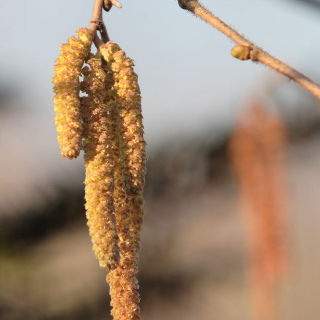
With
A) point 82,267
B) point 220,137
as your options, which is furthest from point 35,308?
point 220,137

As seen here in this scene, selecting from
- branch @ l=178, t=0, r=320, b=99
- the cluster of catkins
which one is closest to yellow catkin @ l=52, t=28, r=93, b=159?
the cluster of catkins

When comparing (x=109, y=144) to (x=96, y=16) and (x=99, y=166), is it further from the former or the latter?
(x=96, y=16)

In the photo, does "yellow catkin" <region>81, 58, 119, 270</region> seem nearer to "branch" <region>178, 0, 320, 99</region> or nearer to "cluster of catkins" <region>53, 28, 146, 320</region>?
"cluster of catkins" <region>53, 28, 146, 320</region>

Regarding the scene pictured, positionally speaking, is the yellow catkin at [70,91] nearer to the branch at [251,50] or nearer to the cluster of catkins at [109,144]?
the cluster of catkins at [109,144]

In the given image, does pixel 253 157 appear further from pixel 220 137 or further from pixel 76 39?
pixel 76 39

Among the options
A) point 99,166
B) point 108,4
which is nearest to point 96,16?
point 108,4

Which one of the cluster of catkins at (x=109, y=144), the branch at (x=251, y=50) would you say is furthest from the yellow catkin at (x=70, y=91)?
the branch at (x=251, y=50)
